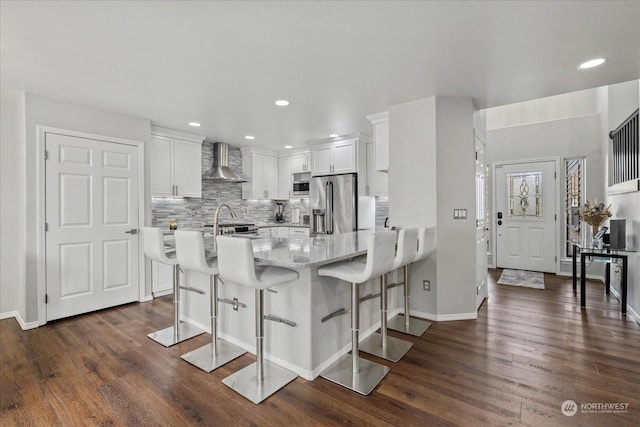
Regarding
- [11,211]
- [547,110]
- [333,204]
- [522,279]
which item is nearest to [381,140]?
[333,204]

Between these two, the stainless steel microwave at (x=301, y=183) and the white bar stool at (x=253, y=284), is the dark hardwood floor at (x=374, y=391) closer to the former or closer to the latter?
the white bar stool at (x=253, y=284)

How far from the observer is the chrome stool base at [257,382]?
1.98 meters

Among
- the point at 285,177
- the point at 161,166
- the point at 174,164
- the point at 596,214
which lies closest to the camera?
the point at 596,214

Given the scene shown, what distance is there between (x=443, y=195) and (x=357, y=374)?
2.00m

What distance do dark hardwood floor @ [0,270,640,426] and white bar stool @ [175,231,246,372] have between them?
0.09 metres

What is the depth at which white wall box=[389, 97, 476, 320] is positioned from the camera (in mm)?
3223

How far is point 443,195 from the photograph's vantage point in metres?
3.24

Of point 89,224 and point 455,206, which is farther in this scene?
point 89,224

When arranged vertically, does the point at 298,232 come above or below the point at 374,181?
below

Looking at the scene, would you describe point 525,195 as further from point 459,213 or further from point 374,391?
point 374,391

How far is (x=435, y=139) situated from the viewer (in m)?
3.19

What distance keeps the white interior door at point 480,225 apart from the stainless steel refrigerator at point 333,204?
176 centimetres

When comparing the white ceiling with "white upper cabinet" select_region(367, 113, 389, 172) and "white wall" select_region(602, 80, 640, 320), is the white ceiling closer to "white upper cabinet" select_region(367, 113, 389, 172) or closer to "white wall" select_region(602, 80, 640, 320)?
"white upper cabinet" select_region(367, 113, 389, 172)

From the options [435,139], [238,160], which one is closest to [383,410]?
[435,139]
